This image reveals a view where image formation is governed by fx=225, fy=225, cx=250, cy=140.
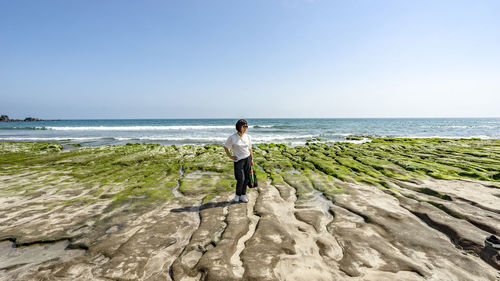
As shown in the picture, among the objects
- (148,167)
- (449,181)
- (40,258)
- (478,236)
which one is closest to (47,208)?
(40,258)

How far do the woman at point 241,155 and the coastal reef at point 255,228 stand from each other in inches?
20.6

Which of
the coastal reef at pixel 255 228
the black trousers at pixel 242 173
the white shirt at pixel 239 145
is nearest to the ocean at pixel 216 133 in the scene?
the coastal reef at pixel 255 228

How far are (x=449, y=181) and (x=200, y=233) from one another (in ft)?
29.9

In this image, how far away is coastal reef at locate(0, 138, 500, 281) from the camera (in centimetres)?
342

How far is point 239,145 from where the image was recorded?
6172 millimetres

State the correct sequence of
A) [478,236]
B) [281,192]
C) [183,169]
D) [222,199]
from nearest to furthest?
[478,236]
[222,199]
[281,192]
[183,169]

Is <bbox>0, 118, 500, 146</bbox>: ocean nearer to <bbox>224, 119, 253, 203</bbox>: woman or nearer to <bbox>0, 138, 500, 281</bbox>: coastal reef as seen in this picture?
<bbox>0, 138, 500, 281</bbox>: coastal reef

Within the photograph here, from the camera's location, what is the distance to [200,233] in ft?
15.0

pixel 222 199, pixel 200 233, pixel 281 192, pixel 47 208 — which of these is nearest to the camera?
pixel 200 233

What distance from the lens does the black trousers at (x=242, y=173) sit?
249 inches

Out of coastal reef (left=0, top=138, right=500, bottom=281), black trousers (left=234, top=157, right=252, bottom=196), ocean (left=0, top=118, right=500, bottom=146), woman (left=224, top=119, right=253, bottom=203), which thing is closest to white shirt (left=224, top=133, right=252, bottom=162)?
woman (left=224, top=119, right=253, bottom=203)

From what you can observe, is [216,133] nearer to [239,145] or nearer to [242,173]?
[242,173]

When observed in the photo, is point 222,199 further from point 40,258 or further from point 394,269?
point 394,269

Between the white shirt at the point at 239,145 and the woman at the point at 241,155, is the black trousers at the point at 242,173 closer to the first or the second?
the woman at the point at 241,155
